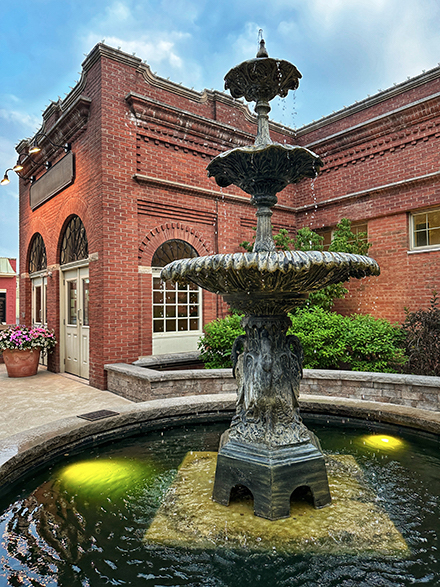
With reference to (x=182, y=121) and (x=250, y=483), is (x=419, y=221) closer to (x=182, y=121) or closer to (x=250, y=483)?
(x=182, y=121)

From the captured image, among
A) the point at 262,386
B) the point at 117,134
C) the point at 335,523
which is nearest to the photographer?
the point at 335,523

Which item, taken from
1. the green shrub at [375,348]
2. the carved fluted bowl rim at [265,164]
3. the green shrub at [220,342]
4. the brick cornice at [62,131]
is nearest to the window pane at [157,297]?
the green shrub at [220,342]

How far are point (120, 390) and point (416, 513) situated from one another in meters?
5.04

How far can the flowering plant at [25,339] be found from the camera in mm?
8362

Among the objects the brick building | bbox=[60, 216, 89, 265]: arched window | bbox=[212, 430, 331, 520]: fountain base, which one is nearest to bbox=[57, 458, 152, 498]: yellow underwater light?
bbox=[212, 430, 331, 520]: fountain base

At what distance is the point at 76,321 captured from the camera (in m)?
8.61

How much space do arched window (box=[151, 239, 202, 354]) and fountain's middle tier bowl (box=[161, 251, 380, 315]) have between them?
16.9 ft

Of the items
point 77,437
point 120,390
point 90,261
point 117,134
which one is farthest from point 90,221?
point 77,437

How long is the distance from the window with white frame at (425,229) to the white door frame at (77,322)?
7.04 meters

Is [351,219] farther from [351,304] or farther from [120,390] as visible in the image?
[120,390]

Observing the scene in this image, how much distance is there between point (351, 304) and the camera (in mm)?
9117

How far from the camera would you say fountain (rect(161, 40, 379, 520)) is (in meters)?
2.38

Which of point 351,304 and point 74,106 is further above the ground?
point 74,106

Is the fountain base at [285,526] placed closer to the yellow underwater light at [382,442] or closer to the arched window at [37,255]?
the yellow underwater light at [382,442]
